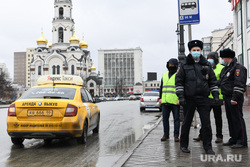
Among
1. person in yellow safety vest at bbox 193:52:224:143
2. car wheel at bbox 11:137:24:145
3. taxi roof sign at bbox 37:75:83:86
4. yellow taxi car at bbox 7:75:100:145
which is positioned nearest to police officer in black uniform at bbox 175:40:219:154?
person in yellow safety vest at bbox 193:52:224:143

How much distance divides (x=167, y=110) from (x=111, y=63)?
164219 mm

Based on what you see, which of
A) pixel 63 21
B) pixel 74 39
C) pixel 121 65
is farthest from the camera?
pixel 121 65

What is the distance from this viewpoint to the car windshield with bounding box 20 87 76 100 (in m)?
7.43

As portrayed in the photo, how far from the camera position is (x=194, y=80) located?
5473mm

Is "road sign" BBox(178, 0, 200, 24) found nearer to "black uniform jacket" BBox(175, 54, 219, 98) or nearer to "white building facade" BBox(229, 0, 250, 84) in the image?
"black uniform jacket" BBox(175, 54, 219, 98)

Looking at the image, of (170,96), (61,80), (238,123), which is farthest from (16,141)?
(238,123)

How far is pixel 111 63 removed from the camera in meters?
171

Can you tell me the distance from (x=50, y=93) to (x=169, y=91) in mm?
2918

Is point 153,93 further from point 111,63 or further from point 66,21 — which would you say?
point 111,63

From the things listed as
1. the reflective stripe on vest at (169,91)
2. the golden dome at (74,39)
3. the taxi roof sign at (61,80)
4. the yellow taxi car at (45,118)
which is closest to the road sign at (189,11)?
the reflective stripe on vest at (169,91)

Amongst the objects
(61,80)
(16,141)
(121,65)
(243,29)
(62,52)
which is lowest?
(16,141)

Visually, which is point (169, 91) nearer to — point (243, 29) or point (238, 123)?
point (238, 123)

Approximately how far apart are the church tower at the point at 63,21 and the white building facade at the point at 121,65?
243 feet

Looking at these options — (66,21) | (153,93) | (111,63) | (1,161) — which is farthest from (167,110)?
(111,63)
